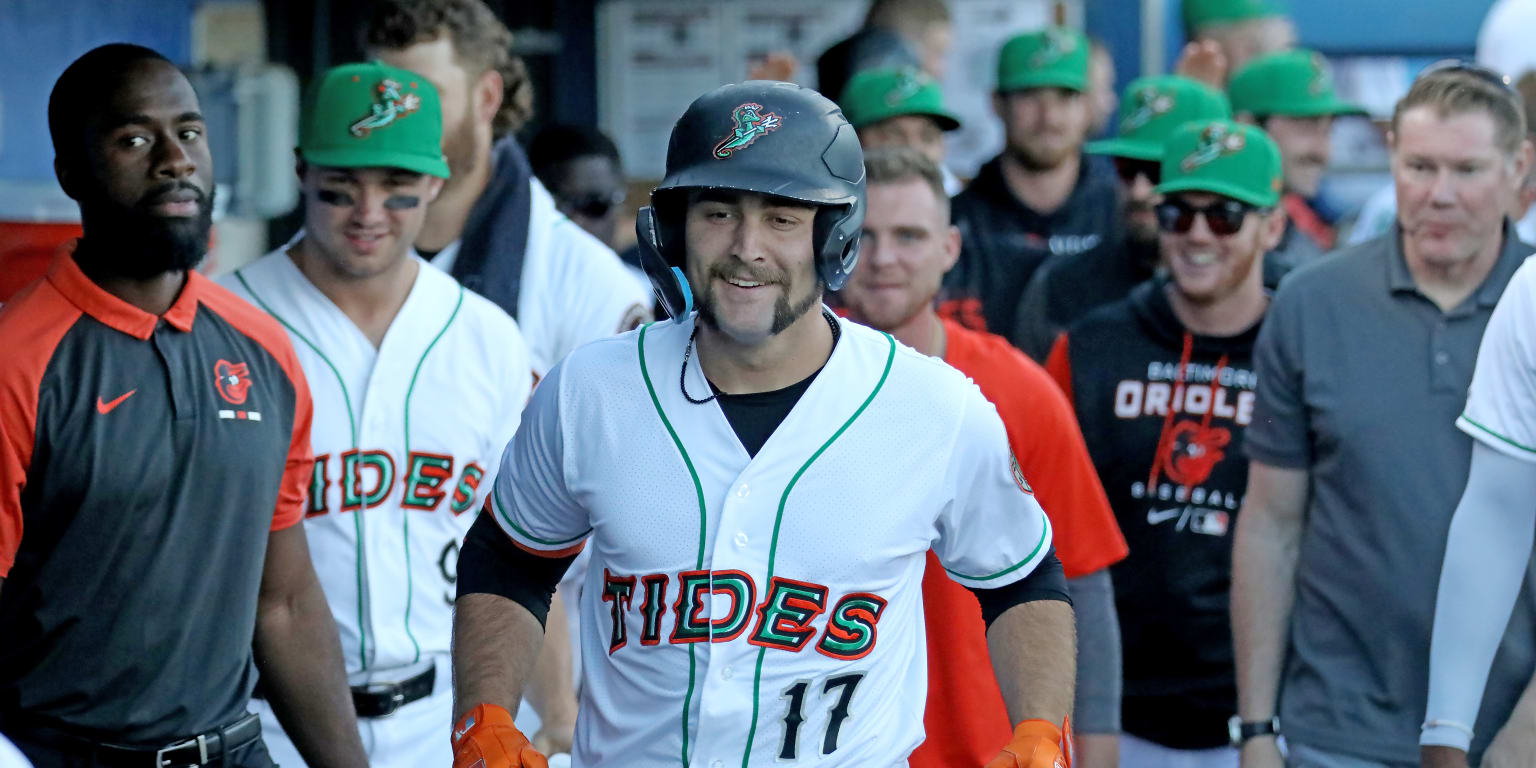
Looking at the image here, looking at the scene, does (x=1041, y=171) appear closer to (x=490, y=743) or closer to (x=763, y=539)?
(x=763, y=539)

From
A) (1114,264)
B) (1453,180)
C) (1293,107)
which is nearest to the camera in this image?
(1453,180)

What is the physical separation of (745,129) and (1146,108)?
3966 millimetres

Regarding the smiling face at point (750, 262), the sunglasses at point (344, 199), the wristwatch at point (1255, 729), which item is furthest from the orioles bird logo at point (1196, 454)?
the smiling face at point (750, 262)

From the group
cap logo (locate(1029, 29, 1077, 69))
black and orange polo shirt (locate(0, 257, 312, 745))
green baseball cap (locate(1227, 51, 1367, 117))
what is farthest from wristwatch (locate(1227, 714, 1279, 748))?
green baseball cap (locate(1227, 51, 1367, 117))

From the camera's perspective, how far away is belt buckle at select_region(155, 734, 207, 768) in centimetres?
363

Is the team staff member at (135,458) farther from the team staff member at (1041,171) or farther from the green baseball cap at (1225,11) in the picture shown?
the green baseball cap at (1225,11)

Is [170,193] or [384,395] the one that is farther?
[384,395]

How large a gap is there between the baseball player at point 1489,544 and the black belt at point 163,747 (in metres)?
2.30

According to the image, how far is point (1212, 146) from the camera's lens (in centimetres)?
549

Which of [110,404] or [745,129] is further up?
[745,129]

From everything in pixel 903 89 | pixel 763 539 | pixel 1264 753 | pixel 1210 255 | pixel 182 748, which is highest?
pixel 903 89

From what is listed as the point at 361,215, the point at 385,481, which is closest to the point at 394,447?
the point at 385,481

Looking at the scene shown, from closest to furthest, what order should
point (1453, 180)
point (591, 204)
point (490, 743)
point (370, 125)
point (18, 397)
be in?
1. point (490, 743)
2. point (18, 397)
3. point (1453, 180)
4. point (370, 125)
5. point (591, 204)

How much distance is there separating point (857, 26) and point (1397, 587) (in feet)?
18.7
